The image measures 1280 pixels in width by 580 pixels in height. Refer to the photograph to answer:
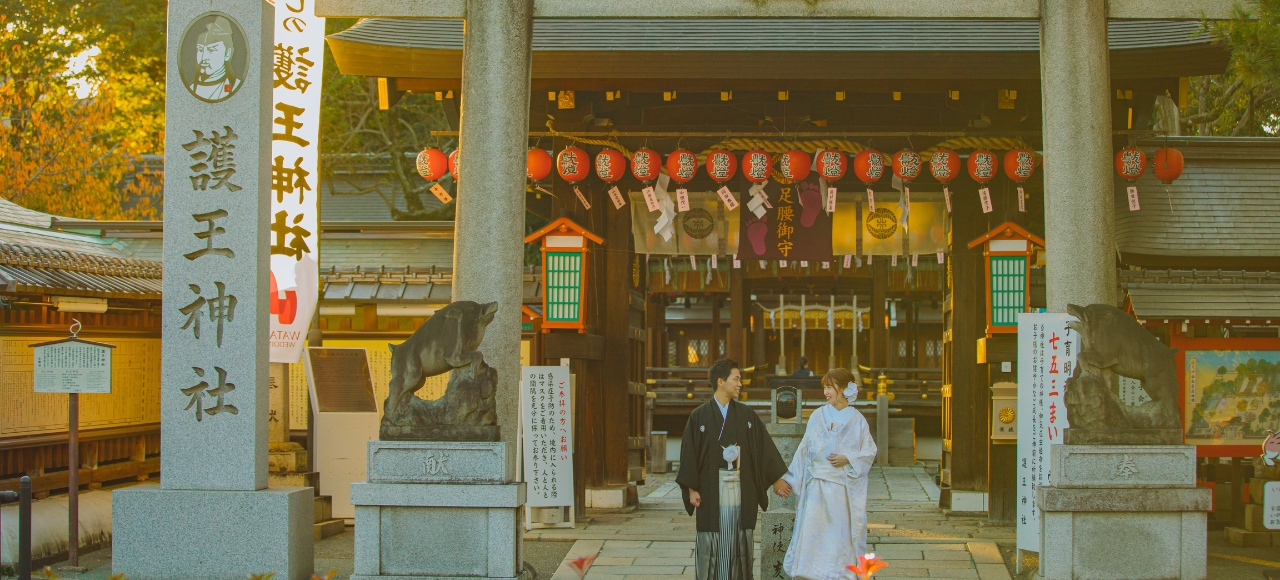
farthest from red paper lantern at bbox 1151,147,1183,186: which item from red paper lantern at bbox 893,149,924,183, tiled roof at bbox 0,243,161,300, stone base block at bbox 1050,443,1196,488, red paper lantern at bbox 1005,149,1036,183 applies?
tiled roof at bbox 0,243,161,300

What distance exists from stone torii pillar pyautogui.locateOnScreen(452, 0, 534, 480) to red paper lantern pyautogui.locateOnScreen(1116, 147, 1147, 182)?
6.29 meters

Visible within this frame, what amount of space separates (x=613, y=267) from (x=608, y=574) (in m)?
4.78

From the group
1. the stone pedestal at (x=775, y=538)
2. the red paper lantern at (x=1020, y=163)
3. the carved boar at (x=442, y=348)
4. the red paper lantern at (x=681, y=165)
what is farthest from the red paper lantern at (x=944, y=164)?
the carved boar at (x=442, y=348)

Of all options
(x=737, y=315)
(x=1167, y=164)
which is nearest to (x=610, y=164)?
(x=1167, y=164)

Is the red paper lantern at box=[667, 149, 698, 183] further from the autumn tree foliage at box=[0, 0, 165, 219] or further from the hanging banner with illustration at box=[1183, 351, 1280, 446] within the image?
the autumn tree foliage at box=[0, 0, 165, 219]

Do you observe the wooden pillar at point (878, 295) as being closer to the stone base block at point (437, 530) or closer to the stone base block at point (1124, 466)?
the stone base block at point (1124, 466)

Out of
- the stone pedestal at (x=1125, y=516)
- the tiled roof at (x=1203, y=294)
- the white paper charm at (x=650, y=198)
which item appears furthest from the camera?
the white paper charm at (x=650, y=198)

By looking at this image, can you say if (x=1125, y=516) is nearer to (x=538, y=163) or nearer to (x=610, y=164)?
(x=610, y=164)

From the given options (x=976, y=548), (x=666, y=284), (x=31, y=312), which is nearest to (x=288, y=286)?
(x=31, y=312)

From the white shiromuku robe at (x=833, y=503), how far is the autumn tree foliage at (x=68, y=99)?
16.2m

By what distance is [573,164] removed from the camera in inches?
469

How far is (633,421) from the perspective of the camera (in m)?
14.1

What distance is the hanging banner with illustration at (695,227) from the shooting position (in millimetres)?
13570

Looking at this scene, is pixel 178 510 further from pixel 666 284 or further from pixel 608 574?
pixel 666 284
